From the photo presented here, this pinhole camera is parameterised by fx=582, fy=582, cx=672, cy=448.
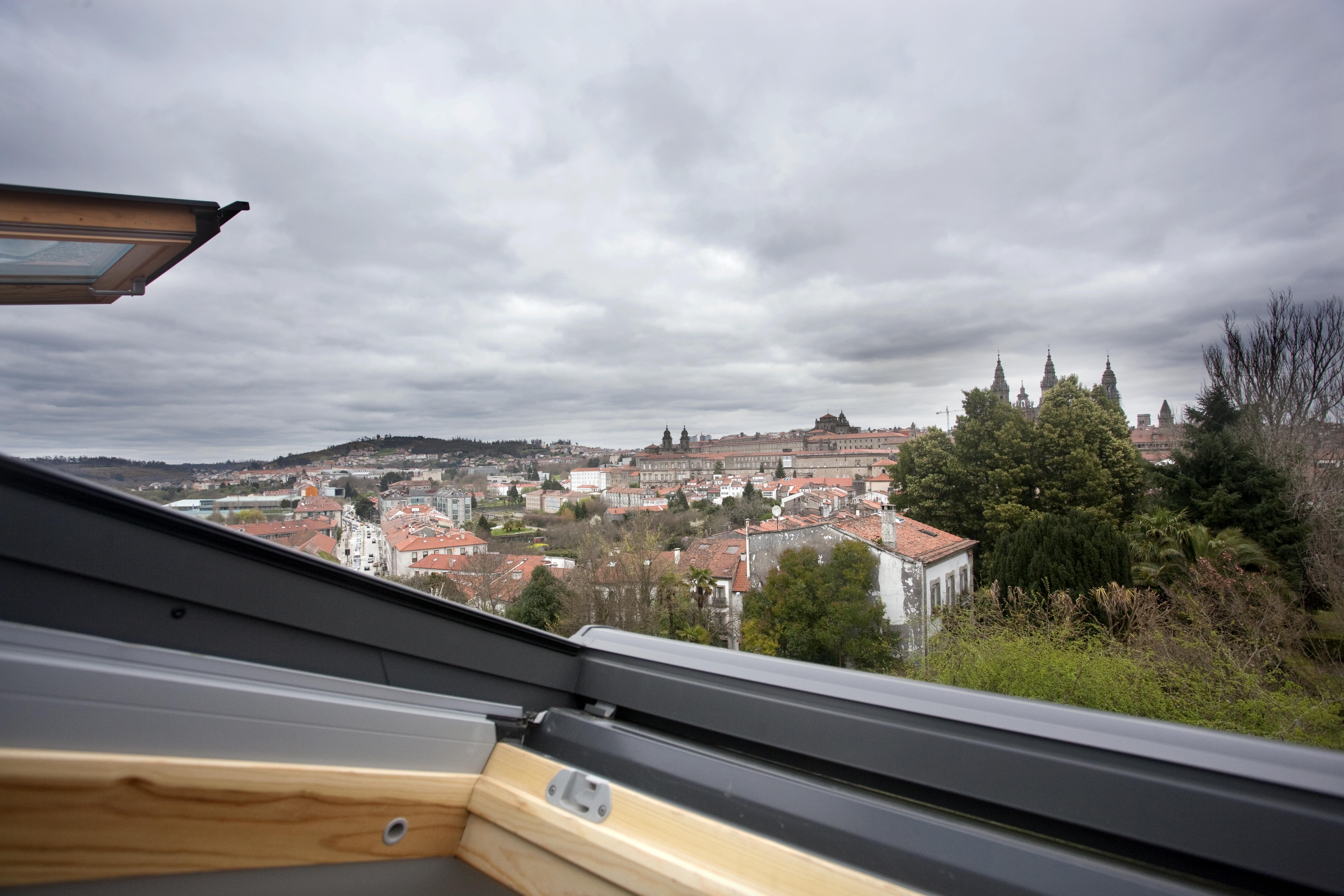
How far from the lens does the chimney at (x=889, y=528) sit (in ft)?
26.7

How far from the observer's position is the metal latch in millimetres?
424

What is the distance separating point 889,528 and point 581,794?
28.0 feet

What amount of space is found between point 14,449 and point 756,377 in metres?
26.2

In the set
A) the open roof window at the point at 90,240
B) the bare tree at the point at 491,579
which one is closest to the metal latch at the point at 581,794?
the open roof window at the point at 90,240

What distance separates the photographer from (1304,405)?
21.6 ft

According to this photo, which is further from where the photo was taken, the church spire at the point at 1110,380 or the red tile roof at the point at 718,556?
the church spire at the point at 1110,380

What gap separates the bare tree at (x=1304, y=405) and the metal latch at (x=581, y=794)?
21.3 feet

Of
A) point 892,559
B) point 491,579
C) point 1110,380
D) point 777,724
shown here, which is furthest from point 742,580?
point 1110,380

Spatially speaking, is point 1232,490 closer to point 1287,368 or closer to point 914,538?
point 1287,368

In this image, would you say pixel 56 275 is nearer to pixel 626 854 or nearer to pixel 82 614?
pixel 82 614

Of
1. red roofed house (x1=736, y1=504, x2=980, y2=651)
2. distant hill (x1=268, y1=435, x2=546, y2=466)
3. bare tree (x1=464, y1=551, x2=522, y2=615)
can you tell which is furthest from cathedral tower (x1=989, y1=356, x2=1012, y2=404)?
bare tree (x1=464, y1=551, x2=522, y2=615)

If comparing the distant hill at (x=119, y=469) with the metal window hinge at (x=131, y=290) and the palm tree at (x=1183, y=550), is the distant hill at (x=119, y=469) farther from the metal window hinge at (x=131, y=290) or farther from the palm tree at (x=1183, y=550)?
the palm tree at (x=1183, y=550)

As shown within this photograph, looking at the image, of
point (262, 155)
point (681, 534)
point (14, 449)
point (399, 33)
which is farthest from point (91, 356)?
point (681, 534)

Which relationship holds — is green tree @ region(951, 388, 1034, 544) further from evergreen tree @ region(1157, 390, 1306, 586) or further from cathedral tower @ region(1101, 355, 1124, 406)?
cathedral tower @ region(1101, 355, 1124, 406)
